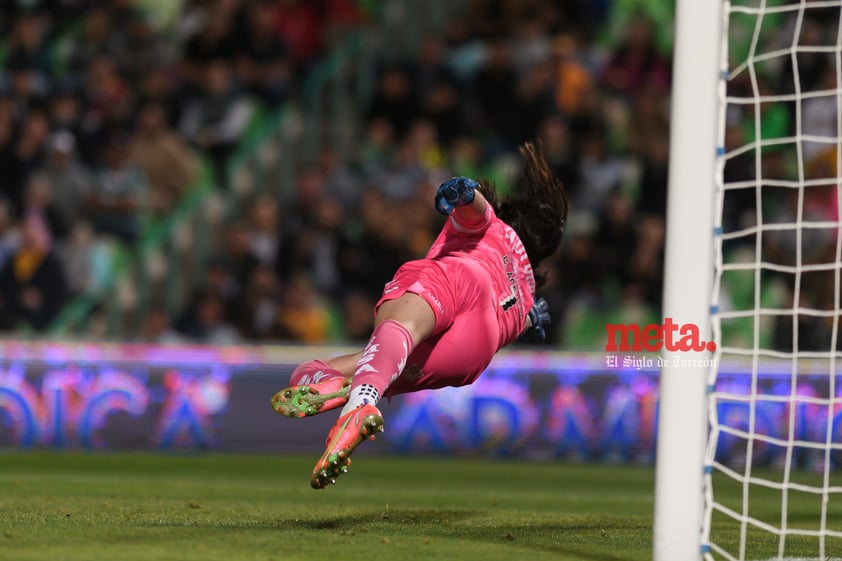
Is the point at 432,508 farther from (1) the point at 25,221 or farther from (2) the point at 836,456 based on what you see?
(1) the point at 25,221

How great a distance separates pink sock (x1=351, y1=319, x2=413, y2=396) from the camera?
6.30 metres

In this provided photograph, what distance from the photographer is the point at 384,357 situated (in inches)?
250

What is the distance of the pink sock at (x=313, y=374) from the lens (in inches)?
270

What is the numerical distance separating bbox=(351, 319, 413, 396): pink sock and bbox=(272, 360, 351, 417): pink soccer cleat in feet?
1.04

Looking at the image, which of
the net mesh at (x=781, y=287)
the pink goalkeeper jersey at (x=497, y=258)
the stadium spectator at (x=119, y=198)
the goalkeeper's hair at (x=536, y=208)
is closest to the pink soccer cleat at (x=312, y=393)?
the pink goalkeeper jersey at (x=497, y=258)

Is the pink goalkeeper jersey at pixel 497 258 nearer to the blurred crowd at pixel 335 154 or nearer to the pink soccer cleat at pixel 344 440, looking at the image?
the pink soccer cleat at pixel 344 440

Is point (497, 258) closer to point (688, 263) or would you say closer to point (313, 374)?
point (313, 374)

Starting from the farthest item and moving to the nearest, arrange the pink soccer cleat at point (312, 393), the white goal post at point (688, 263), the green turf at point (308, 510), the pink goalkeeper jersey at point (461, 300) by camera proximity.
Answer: the pink goalkeeper jersey at point (461, 300) < the pink soccer cleat at point (312, 393) < the green turf at point (308, 510) < the white goal post at point (688, 263)

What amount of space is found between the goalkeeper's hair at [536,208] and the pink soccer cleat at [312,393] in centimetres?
140

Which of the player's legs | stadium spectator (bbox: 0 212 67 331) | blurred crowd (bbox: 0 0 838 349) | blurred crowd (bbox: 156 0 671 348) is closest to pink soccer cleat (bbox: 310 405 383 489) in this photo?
the player's legs

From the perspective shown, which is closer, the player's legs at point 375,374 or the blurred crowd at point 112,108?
the player's legs at point 375,374

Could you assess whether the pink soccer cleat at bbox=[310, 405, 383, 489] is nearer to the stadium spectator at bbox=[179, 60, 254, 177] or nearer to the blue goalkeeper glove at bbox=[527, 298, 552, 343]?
the blue goalkeeper glove at bbox=[527, 298, 552, 343]

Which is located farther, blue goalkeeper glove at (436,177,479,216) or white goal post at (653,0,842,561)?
blue goalkeeper glove at (436,177,479,216)

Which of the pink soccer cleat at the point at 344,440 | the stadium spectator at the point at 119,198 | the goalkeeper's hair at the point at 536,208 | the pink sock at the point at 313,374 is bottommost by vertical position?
the pink soccer cleat at the point at 344,440
